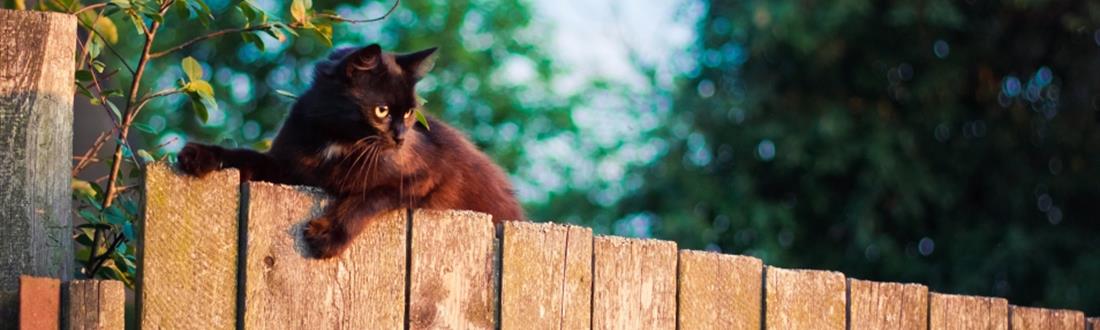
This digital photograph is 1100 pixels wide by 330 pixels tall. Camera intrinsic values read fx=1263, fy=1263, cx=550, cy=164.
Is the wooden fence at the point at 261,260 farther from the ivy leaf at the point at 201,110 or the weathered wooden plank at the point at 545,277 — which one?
the ivy leaf at the point at 201,110

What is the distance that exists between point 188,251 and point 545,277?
839 millimetres

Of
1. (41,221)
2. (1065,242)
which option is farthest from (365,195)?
(1065,242)

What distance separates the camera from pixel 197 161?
7.52 feet

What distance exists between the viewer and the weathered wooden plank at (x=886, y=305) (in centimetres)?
348

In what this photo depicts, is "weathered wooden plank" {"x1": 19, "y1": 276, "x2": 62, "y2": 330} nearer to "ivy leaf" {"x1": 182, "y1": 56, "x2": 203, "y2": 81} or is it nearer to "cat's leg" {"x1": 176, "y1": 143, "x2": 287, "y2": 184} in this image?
"cat's leg" {"x1": 176, "y1": 143, "x2": 287, "y2": 184}

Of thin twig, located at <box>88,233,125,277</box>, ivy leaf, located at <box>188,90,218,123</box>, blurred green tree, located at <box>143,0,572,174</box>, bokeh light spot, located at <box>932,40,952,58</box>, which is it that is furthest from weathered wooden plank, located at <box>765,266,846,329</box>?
blurred green tree, located at <box>143,0,572,174</box>

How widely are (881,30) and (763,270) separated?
270 inches

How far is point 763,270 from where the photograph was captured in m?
3.28

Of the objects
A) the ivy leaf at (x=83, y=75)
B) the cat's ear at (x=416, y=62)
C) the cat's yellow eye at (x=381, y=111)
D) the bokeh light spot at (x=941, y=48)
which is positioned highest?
the bokeh light spot at (x=941, y=48)

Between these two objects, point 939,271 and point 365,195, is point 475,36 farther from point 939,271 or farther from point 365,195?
point 365,195

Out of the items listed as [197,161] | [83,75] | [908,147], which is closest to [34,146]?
[197,161]

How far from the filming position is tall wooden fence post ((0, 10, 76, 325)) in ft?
7.52

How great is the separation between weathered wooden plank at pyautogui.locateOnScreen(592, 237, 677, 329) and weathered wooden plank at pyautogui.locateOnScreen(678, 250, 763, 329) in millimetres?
46

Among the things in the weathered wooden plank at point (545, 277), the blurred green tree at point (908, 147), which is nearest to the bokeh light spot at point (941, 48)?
the blurred green tree at point (908, 147)
